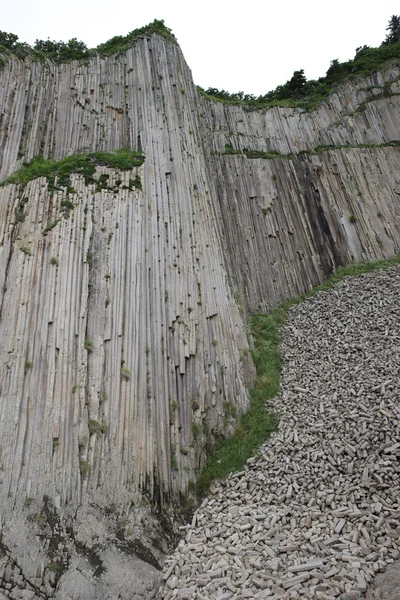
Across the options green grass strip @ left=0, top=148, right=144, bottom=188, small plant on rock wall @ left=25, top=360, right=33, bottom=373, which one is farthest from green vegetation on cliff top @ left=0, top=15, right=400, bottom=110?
small plant on rock wall @ left=25, top=360, right=33, bottom=373

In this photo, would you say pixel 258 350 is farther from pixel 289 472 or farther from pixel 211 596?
pixel 211 596

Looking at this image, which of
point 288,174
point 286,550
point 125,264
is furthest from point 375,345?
point 288,174

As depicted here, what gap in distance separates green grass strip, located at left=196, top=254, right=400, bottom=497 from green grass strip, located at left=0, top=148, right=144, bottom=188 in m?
6.57

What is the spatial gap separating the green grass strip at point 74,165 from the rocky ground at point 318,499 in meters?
7.70

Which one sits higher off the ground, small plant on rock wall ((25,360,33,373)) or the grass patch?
small plant on rock wall ((25,360,33,373))

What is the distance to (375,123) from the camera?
1947 cm

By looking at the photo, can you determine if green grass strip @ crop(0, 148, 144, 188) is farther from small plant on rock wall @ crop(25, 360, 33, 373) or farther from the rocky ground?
the rocky ground

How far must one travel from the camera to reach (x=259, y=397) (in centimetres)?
1033

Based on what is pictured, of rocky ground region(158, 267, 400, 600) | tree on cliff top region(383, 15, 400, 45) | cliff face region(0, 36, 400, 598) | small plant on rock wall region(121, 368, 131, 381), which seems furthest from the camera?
tree on cliff top region(383, 15, 400, 45)

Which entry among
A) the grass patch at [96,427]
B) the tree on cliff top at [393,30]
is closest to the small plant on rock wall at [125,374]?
the grass patch at [96,427]

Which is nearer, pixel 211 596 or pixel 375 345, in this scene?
pixel 211 596

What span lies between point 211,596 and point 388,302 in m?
9.89

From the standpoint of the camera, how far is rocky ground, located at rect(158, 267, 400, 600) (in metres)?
5.61

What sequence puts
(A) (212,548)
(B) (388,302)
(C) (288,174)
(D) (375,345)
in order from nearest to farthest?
1. (A) (212,548)
2. (D) (375,345)
3. (B) (388,302)
4. (C) (288,174)
